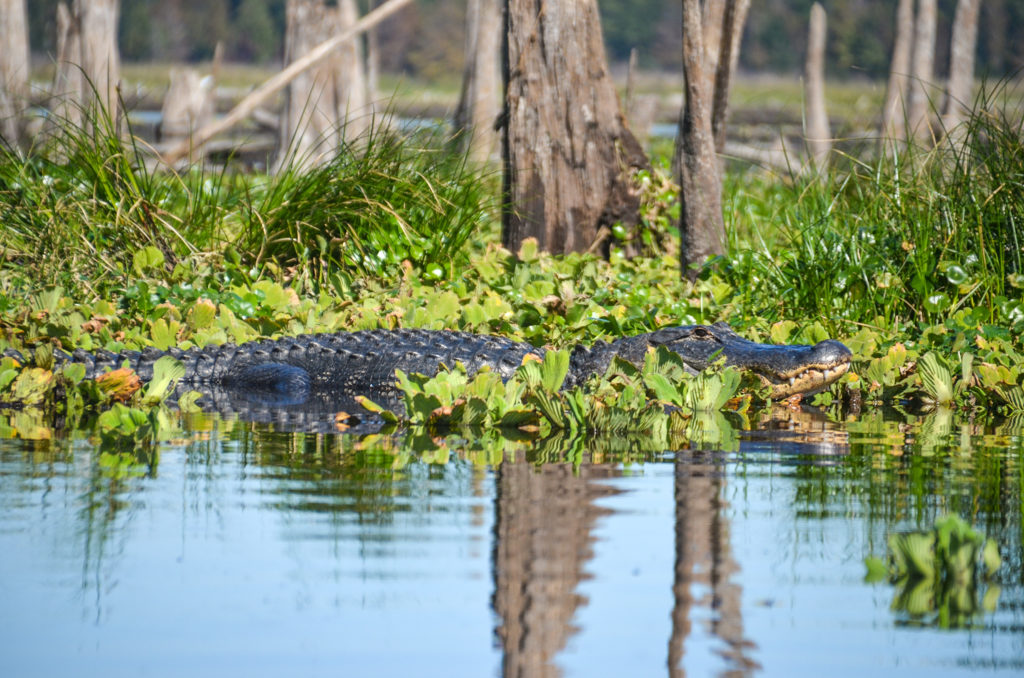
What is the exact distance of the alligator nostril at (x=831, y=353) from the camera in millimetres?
4469

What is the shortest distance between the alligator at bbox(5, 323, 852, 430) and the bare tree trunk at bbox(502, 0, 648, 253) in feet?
8.53

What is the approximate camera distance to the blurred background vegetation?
5172 centimetres

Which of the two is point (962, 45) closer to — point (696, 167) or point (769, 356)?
point (696, 167)

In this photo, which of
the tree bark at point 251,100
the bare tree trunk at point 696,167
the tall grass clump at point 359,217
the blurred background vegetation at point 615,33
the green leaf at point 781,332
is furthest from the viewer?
the blurred background vegetation at point 615,33

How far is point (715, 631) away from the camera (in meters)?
1.78

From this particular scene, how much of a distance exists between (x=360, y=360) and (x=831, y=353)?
198 cm

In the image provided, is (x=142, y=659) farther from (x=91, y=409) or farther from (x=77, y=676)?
(x=91, y=409)

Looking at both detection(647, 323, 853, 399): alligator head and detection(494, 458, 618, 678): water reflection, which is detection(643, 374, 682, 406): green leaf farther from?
detection(494, 458, 618, 678): water reflection

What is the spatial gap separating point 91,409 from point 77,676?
2.86m

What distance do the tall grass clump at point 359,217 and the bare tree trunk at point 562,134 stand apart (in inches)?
34.7

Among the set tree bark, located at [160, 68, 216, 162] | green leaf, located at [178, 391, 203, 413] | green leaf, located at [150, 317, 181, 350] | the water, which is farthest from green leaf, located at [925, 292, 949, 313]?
tree bark, located at [160, 68, 216, 162]

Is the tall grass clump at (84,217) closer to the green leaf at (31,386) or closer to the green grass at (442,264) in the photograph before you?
the green grass at (442,264)

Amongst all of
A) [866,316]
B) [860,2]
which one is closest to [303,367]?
[866,316]

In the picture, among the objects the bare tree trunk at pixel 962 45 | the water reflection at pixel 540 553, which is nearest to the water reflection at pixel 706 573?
the water reflection at pixel 540 553
